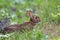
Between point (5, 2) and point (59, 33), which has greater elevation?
point (5, 2)

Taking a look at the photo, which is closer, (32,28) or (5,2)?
(32,28)

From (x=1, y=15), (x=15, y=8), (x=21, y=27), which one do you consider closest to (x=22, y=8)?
(x=15, y=8)

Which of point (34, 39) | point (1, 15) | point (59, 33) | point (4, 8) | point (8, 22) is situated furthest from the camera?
point (4, 8)

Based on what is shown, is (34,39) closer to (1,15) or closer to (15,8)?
(1,15)

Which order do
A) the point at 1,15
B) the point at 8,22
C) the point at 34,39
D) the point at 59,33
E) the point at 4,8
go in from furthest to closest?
the point at 4,8 → the point at 1,15 → the point at 8,22 → the point at 59,33 → the point at 34,39

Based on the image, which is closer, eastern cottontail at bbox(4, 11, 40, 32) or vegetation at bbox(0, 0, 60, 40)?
vegetation at bbox(0, 0, 60, 40)

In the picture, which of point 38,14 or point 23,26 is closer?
point 23,26

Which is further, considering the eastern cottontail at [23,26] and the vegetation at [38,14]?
the eastern cottontail at [23,26]

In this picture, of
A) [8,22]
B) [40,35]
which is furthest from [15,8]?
[40,35]
